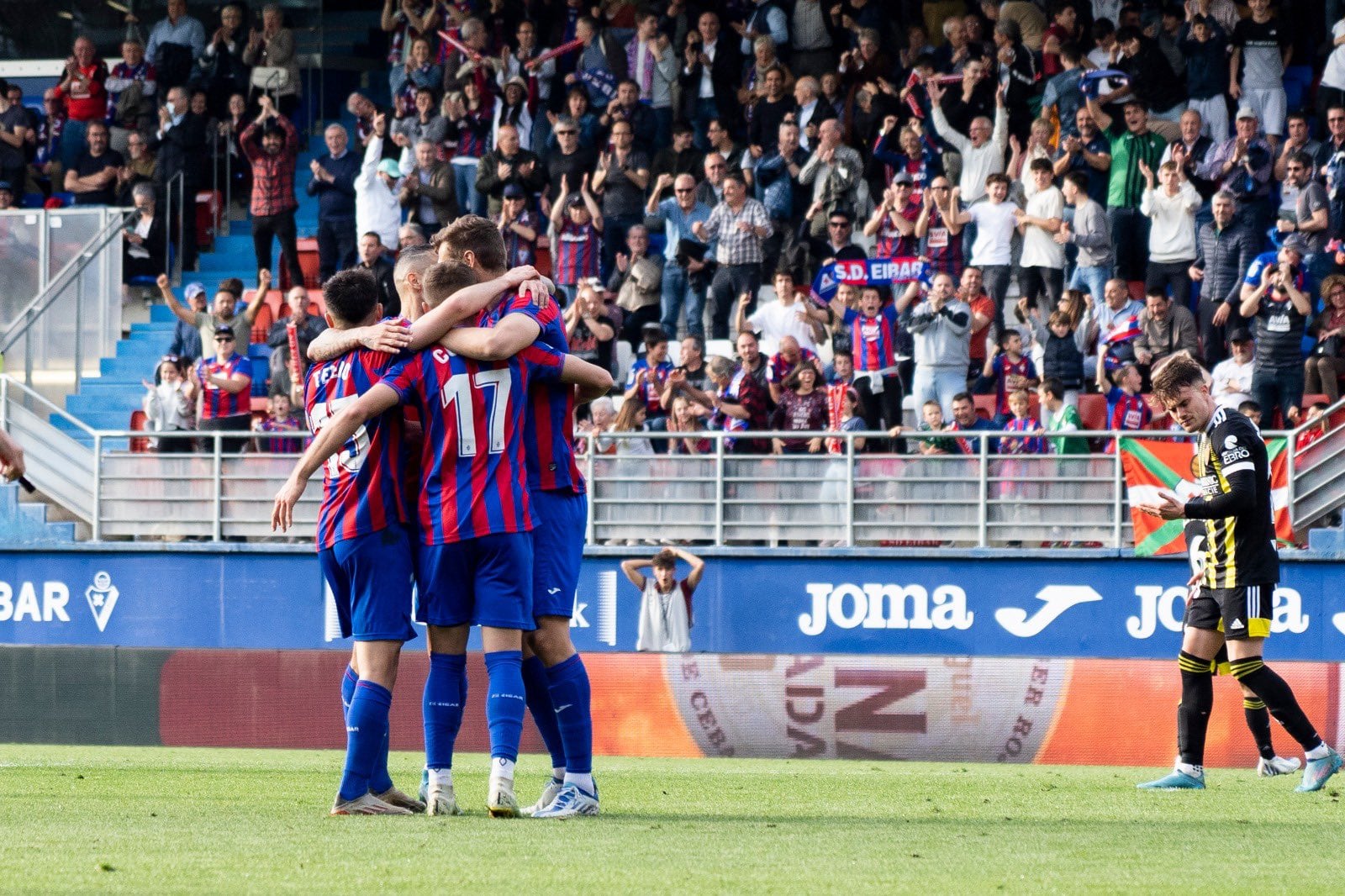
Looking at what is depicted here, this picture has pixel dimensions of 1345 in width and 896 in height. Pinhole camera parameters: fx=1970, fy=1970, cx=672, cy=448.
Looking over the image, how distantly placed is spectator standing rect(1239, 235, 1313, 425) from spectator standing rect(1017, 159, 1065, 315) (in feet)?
6.90

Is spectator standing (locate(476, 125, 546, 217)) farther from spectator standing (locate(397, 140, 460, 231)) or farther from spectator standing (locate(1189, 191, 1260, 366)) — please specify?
spectator standing (locate(1189, 191, 1260, 366))

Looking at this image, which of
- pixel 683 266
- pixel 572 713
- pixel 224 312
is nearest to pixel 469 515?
pixel 572 713

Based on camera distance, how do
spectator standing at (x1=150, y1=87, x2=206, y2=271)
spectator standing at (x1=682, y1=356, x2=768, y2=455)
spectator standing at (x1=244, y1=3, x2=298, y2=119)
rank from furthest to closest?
spectator standing at (x1=244, y1=3, x2=298, y2=119) < spectator standing at (x1=150, y1=87, x2=206, y2=271) < spectator standing at (x1=682, y1=356, x2=768, y2=455)

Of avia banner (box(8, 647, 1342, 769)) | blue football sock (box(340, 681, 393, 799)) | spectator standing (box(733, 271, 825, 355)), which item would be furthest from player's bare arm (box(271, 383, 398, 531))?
spectator standing (box(733, 271, 825, 355))

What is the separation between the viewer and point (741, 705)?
14.0m

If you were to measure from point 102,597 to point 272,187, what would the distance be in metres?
5.08

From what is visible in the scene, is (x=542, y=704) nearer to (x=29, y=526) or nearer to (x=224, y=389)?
(x=224, y=389)

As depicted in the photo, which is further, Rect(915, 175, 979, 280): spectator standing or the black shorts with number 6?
Rect(915, 175, 979, 280): spectator standing

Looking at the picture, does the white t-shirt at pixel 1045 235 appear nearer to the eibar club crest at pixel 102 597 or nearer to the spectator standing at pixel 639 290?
the spectator standing at pixel 639 290

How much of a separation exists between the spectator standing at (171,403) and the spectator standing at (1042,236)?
27.4ft

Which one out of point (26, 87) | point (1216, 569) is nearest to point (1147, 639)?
point (1216, 569)

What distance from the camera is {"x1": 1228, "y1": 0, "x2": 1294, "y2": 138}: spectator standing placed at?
1861 cm

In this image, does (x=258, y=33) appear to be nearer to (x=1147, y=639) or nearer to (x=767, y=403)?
(x=767, y=403)

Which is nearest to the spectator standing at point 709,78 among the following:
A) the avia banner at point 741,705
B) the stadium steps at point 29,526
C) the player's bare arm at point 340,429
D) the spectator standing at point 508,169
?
the spectator standing at point 508,169
